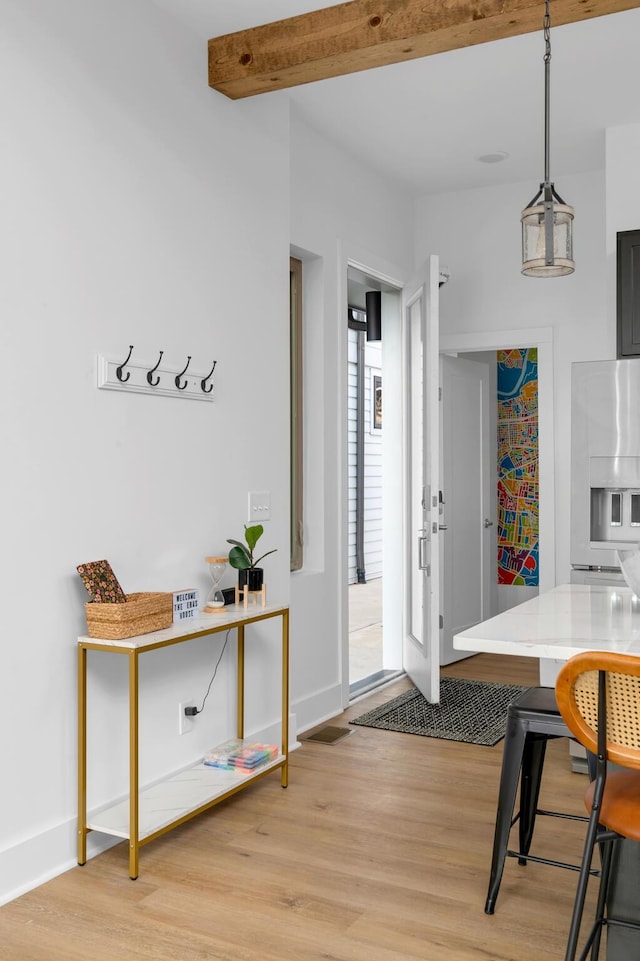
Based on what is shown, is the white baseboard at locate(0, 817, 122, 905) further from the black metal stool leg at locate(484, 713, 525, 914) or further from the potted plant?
the black metal stool leg at locate(484, 713, 525, 914)

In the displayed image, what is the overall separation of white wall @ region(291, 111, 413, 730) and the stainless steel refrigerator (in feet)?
4.04

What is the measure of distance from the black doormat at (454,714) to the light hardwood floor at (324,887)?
1.93 ft

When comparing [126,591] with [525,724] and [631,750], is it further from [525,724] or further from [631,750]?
[631,750]

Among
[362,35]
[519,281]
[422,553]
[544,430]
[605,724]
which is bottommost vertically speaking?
[605,724]

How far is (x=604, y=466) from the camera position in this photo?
394cm

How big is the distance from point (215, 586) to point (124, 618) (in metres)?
0.68

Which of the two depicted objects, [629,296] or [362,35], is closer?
[362,35]

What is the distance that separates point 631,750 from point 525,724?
0.71 m

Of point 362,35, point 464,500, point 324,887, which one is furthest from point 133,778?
point 464,500

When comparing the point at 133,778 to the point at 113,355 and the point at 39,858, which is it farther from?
the point at 113,355

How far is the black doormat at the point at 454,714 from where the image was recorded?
418cm

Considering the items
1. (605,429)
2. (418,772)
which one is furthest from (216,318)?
(418,772)

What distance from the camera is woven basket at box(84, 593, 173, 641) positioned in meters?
2.66

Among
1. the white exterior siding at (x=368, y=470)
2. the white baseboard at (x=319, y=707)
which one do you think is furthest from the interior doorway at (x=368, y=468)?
the white baseboard at (x=319, y=707)
